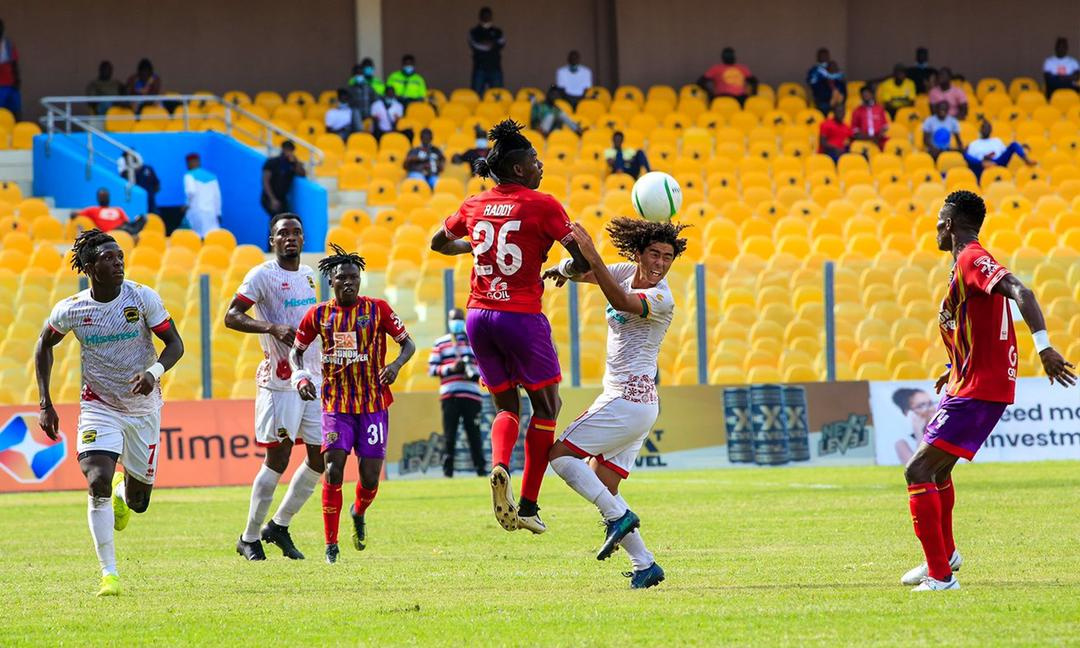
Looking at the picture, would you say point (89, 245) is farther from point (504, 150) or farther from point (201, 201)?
point (201, 201)

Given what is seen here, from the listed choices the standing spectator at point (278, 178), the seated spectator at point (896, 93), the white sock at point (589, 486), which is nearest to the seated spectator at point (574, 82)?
the seated spectator at point (896, 93)

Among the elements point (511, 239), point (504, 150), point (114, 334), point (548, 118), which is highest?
point (548, 118)

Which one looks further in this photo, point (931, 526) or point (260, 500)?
point (260, 500)

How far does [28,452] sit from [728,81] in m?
17.6

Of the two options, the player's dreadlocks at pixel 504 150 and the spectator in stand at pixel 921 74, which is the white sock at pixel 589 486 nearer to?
the player's dreadlocks at pixel 504 150

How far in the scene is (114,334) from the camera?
1030 cm

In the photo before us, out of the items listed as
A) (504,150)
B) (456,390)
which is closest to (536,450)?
(504,150)

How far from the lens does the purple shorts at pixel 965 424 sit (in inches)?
347

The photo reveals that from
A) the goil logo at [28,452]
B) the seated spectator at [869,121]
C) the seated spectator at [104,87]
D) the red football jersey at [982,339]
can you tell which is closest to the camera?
the red football jersey at [982,339]

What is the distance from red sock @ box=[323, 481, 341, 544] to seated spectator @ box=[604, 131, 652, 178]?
1679cm

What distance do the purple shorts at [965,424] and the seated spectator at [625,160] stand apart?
1894 cm

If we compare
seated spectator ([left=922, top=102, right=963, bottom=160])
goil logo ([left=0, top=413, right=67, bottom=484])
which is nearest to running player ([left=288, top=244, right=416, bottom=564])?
goil logo ([left=0, top=413, right=67, bottom=484])

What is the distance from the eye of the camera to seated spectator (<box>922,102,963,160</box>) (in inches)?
1163

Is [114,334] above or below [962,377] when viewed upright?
above
